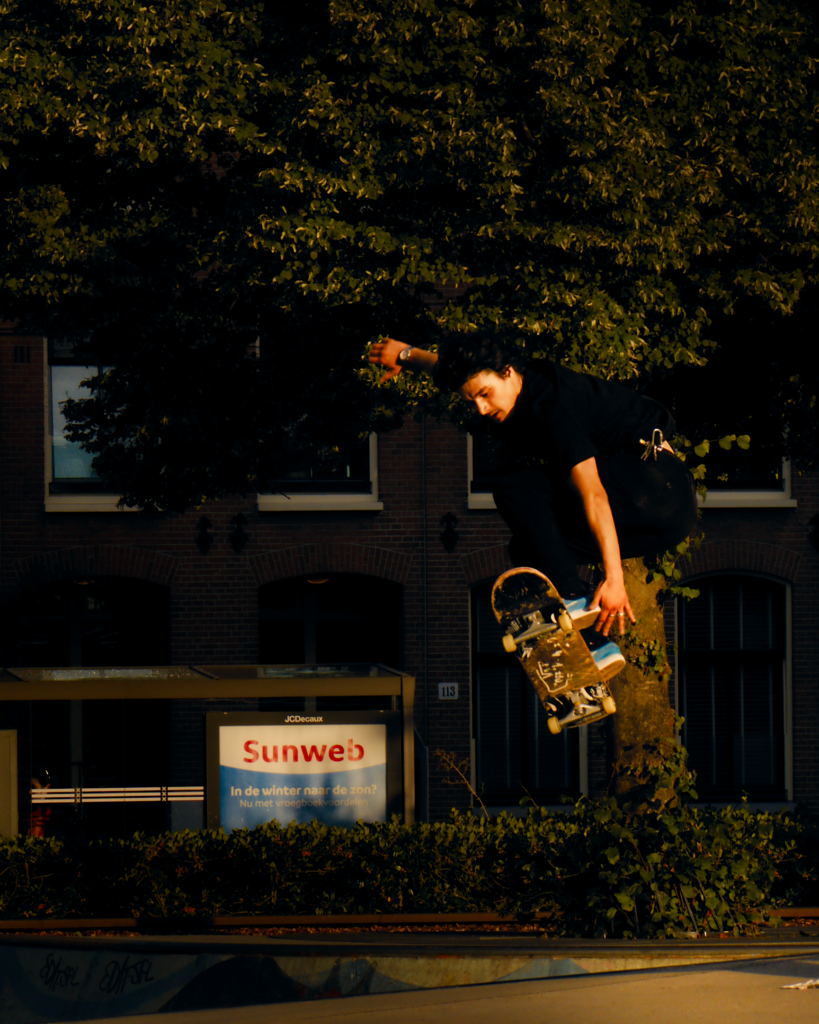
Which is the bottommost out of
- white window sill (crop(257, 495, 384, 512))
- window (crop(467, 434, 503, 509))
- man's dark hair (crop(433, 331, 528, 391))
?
man's dark hair (crop(433, 331, 528, 391))

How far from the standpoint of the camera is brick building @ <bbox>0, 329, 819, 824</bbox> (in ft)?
52.5

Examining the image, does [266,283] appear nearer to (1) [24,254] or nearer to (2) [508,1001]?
(1) [24,254]

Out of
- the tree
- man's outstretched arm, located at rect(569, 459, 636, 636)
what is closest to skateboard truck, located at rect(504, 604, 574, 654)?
man's outstretched arm, located at rect(569, 459, 636, 636)

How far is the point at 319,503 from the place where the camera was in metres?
16.2

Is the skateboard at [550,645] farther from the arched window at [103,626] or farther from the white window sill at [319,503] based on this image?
the arched window at [103,626]

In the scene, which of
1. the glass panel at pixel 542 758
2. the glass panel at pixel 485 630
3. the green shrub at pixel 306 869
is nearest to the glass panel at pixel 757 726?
the glass panel at pixel 542 758

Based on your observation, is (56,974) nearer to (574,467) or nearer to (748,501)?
(574,467)

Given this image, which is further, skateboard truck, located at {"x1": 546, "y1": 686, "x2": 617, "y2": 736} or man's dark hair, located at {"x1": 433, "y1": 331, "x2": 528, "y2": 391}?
skateboard truck, located at {"x1": 546, "y1": 686, "x2": 617, "y2": 736}

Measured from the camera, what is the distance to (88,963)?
7133 millimetres

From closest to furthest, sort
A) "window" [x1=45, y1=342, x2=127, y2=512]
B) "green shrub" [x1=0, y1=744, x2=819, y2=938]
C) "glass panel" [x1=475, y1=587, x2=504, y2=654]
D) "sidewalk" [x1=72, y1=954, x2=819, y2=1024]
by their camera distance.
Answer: "sidewalk" [x1=72, y1=954, x2=819, y2=1024] → "green shrub" [x1=0, y1=744, x2=819, y2=938] → "window" [x1=45, y1=342, x2=127, y2=512] → "glass panel" [x1=475, y1=587, x2=504, y2=654]

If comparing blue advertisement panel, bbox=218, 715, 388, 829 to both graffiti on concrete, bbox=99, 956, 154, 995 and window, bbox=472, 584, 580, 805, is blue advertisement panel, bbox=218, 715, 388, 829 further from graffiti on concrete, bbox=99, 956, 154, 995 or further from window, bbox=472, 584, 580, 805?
window, bbox=472, 584, 580, 805

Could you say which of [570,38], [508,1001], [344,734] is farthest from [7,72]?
[508,1001]

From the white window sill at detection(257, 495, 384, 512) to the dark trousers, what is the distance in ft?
40.3

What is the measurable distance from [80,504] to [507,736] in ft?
23.2
